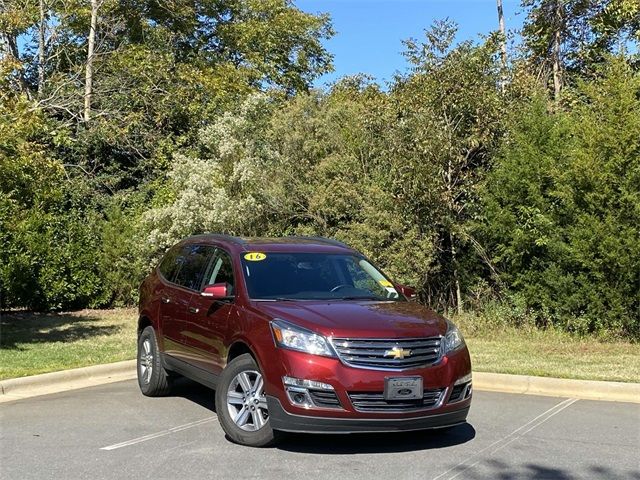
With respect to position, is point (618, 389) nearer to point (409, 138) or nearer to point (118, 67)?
point (409, 138)

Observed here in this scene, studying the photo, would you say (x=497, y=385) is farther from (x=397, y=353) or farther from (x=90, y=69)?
(x=90, y=69)

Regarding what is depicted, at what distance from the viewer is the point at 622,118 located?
39.0ft

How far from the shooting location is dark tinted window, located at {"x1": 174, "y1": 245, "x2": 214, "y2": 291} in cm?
754

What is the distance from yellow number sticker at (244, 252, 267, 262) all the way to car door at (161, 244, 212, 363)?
743 mm

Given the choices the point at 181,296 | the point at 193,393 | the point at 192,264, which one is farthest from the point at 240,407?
the point at 193,393

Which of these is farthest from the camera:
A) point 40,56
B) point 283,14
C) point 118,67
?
point 283,14

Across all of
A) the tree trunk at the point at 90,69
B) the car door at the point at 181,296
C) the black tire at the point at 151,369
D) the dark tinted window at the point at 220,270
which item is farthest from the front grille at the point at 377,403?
the tree trunk at the point at 90,69

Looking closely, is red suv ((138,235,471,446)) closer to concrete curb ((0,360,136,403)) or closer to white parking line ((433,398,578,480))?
white parking line ((433,398,578,480))

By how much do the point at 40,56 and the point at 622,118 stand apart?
56.8 feet

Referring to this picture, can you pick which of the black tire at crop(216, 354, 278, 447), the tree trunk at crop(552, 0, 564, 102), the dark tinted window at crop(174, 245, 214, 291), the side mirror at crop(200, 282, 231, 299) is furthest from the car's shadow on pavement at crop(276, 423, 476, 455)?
the tree trunk at crop(552, 0, 564, 102)

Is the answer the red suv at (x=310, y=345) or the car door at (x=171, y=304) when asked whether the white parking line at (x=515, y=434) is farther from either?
the car door at (x=171, y=304)

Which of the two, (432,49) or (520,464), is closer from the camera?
(520,464)

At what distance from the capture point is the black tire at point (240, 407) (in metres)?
5.85

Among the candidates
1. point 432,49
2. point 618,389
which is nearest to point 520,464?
point 618,389
